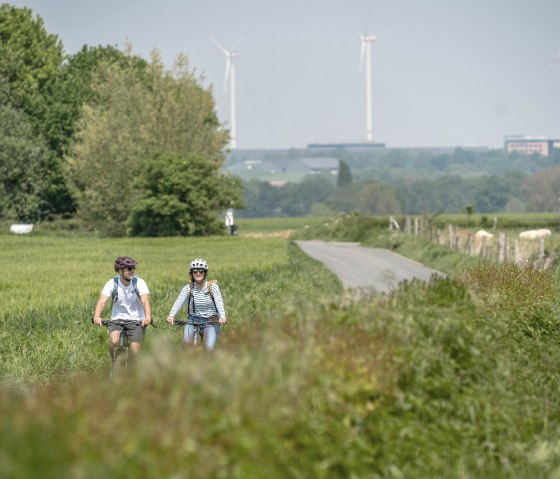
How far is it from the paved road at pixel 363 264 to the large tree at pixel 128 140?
18.8 meters

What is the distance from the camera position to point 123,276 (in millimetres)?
16047

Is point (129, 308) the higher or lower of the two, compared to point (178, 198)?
lower

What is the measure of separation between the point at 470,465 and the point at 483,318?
4130 millimetres

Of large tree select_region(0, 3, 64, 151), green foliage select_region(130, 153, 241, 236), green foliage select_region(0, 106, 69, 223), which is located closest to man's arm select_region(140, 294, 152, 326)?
green foliage select_region(130, 153, 241, 236)

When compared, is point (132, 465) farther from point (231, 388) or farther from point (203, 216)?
point (203, 216)

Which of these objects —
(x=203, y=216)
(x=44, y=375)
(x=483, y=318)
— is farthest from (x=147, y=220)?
(x=483, y=318)

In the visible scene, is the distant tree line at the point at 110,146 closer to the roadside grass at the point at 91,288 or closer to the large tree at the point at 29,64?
the large tree at the point at 29,64

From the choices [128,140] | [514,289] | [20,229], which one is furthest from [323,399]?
[128,140]

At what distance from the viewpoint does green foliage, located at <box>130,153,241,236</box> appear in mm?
72750

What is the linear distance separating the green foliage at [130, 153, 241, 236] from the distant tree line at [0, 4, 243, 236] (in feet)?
0.18

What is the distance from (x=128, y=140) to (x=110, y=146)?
43.7 inches

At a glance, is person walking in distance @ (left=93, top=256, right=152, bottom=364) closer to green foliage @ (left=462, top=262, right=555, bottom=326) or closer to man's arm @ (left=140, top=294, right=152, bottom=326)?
man's arm @ (left=140, top=294, right=152, bottom=326)

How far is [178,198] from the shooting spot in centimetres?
7331

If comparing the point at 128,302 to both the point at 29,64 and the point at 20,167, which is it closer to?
the point at 20,167
